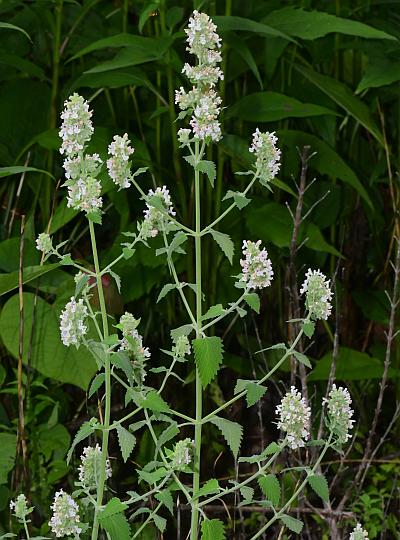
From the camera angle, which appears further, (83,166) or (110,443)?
(110,443)

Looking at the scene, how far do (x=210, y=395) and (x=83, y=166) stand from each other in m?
0.79

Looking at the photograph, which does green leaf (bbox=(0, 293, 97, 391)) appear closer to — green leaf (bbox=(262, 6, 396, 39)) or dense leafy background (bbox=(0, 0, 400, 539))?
dense leafy background (bbox=(0, 0, 400, 539))

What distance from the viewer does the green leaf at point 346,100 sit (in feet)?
4.90

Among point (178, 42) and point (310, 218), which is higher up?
point (178, 42)

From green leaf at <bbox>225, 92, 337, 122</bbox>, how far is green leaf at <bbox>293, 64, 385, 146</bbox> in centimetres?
A: 3

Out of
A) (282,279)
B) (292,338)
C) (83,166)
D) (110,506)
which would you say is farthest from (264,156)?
(282,279)

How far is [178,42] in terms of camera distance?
5.28 ft

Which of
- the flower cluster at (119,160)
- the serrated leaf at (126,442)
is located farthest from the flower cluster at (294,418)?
the flower cluster at (119,160)

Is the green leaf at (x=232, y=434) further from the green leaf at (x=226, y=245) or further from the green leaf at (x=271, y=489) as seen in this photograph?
the green leaf at (x=226, y=245)

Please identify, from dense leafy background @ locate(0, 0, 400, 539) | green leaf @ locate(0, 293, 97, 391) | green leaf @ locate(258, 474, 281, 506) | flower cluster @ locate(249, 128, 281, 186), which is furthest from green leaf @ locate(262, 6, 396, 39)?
green leaf @ locate(258, 474, 281, 506)

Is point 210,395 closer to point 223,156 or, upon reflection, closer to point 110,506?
point 223,156

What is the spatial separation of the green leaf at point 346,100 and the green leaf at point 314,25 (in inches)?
4.5

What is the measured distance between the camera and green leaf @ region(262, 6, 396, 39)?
52.6 inches

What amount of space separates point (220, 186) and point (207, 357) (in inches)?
26.1
